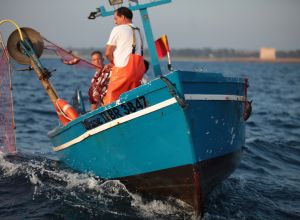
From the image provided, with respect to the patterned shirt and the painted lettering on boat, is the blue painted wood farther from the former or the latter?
the patterned shirt

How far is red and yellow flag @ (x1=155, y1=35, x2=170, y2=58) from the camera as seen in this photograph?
746 centimetres

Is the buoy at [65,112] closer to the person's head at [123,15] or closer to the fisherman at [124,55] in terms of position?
the fisherman at [124,55]

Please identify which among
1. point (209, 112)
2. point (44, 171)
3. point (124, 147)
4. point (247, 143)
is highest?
point (209, 112)

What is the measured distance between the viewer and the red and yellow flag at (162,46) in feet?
24.5

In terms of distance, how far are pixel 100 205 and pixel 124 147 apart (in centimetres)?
105

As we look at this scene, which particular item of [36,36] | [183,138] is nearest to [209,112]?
[183,138]

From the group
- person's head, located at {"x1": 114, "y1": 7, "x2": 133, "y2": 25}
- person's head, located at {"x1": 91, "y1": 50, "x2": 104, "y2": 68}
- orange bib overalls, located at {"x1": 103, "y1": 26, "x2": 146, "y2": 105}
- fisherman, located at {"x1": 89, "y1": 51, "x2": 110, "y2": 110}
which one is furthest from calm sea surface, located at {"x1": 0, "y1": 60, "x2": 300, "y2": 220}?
person's head, located at {"x1": 91, "y1": 50, "x2": 104, "y2": 68}

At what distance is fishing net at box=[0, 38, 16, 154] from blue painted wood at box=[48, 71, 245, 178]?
8.58 feet

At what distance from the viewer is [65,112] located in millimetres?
8422

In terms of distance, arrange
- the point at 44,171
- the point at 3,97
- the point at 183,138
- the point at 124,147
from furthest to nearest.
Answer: the point at 3,97 < the point at 44,171 < the point at 124,147 < the point at 183,138

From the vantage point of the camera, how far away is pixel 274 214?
287 inches

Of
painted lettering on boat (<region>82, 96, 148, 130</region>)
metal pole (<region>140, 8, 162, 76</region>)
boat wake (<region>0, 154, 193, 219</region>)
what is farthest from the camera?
metal pole (<region>140, 8, 162, 76</region>)

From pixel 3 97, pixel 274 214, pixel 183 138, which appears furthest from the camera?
pixel 3 97

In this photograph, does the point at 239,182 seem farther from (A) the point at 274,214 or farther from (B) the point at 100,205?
(B) the point at 100,205
